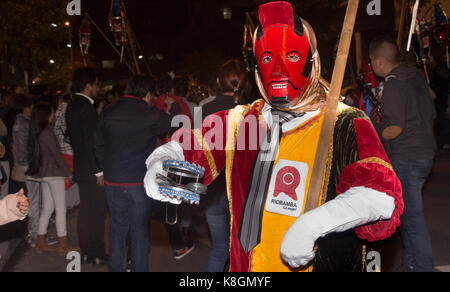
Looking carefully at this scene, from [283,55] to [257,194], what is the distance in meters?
0.60

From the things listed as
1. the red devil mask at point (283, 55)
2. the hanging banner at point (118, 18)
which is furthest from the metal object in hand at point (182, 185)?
the hanging banner at point (118, 18)

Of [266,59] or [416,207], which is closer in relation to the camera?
[266,59]

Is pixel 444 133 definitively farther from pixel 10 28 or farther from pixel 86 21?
pixel 10 28

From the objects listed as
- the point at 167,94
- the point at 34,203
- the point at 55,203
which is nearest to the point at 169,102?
the point at 167,94

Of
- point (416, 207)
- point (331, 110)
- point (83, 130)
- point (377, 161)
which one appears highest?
point (331, 110)

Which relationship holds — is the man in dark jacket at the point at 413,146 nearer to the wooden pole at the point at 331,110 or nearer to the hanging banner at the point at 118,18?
the wooden pole at the point at 331,110

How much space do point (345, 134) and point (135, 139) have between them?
2.60 meters

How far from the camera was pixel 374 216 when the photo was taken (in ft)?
5.42

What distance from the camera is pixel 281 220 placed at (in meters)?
1.93

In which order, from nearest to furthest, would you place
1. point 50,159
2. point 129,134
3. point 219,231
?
point 219,231
point 129,134
point 50,159

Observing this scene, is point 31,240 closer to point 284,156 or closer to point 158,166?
point 158,166

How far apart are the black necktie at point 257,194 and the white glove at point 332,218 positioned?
311 mm

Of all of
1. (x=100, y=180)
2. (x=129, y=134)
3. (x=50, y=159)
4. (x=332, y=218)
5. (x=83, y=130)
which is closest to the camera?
(x=332, y=218)
